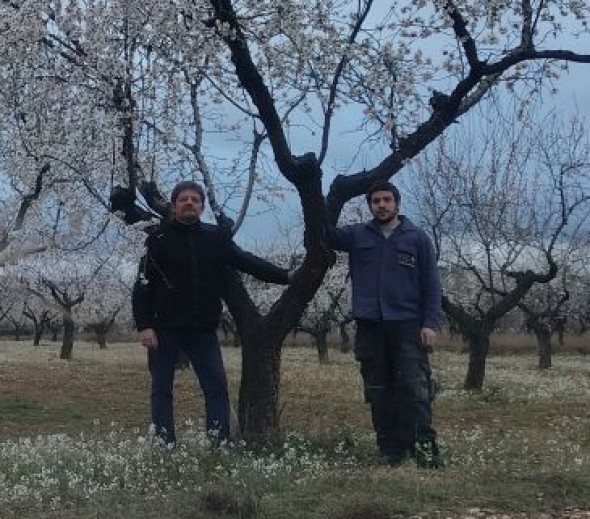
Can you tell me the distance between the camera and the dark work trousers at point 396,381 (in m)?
7.02

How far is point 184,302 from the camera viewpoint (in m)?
7.19

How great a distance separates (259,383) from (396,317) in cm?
229

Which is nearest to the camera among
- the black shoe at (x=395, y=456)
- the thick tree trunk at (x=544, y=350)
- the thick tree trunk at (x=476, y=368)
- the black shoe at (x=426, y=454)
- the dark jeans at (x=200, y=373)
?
the black shoe at (x=426, y=454)

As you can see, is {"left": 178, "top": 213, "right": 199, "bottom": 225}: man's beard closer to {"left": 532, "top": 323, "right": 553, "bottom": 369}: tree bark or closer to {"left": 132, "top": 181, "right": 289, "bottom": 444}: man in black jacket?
{"left": 132, "top": 181, "right": 289, "bottom": 444}: man in black jacket

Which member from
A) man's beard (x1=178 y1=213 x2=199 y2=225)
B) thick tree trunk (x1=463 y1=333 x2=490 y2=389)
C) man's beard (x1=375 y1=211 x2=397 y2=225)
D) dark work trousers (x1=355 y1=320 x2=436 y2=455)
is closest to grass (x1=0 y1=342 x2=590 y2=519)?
dark work trousers (x1=355 y1=320 x2=436 y2=455)

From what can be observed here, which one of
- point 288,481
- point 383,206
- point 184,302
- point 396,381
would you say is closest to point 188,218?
point 184,302

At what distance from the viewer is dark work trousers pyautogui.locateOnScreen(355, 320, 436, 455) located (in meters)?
7.02

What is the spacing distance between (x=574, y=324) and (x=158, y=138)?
2926 inches

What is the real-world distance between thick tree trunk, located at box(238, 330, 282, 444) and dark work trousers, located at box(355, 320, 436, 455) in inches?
67.3

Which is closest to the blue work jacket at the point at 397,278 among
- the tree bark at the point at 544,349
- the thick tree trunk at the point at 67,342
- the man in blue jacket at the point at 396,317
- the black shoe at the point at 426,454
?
the man in blue jacket at the point at 396,317

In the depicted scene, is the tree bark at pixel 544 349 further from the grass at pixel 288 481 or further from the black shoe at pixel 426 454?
the black shoe at pixel 426 454

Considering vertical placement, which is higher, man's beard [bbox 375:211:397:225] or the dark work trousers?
man's beard [bbox 375:211:397:225]

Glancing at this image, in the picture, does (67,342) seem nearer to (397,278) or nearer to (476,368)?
(476,368)

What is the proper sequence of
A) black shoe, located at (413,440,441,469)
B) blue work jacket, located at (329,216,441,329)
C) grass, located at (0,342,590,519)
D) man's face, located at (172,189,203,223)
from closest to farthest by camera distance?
grass, located at (0,342,590,519) → black shoe, located at (413,440,441,469) → blue work jacket, located at (329,216,441,329) → man's face, located at (172,189,203,223)
